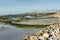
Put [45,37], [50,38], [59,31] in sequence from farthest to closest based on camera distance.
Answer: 1. [59,31]
2. [45,37]
3. [50,38]

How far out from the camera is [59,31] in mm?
13609

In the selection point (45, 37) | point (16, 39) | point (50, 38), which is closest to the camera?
point (50, 38)

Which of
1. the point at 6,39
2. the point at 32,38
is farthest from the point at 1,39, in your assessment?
the point at 32,38

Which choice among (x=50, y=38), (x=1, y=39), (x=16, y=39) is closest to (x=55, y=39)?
(x=50, y=38)

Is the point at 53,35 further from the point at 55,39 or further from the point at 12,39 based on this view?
the point at 12,39

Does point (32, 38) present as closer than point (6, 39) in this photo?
Yes

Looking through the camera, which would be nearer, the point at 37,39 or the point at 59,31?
the point at 37,39

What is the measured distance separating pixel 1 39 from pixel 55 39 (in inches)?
364

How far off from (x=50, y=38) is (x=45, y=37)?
0.91 meters

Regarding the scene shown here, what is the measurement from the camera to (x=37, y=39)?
41.7 ft

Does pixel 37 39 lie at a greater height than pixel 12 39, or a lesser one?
greater

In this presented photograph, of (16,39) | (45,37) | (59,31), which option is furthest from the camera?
(16,39)

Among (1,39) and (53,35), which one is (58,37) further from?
(1,39)

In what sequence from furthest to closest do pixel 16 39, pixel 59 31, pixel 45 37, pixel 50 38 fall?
1. pixel 16 39
2. pixel 59 31
3. pixel 45 37
4. pixel 50 38
